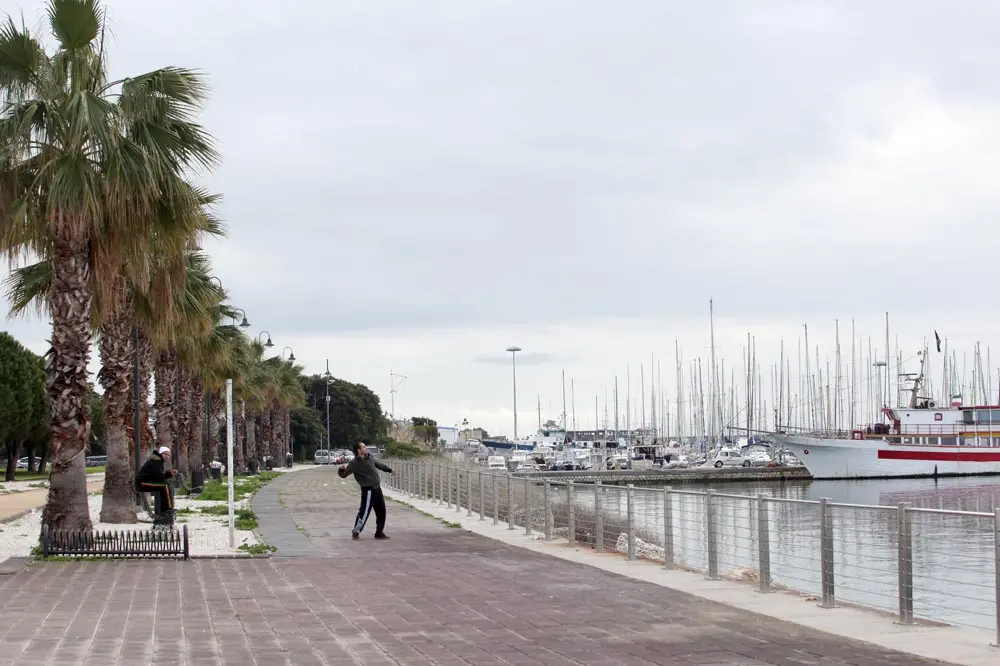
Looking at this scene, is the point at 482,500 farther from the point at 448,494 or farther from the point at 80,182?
the point at 80,182

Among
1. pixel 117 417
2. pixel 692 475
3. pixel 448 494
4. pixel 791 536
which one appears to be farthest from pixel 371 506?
pixel 692 475

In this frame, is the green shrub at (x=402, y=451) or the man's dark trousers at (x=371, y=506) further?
the green shrub at (x=402, y=451)

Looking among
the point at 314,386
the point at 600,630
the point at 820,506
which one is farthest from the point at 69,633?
the point at 314,386

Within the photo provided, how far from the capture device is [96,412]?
101 meters

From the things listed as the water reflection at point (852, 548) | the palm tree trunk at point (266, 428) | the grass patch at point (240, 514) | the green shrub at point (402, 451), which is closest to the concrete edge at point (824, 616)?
the water reflection at point (852, 548)

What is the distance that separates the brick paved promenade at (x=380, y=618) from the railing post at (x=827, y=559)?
43.0 inches

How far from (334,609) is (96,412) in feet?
305

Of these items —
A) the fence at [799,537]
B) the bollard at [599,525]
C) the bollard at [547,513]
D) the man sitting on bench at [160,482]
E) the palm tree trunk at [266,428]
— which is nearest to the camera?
the fence at [799,537]

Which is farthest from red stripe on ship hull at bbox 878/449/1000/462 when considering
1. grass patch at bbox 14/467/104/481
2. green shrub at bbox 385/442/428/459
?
grass patch at bbox 14/467/104/481

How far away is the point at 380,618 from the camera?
494 inches

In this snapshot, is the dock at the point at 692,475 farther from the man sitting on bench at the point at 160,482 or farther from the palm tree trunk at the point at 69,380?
the palm tree trunk at the point at 69,380

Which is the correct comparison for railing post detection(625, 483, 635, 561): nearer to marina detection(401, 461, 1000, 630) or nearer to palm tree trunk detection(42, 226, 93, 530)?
marina detection(401, 461, 1000, 630)

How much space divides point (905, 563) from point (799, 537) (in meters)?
6.14

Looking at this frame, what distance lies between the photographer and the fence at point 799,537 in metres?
12.3
